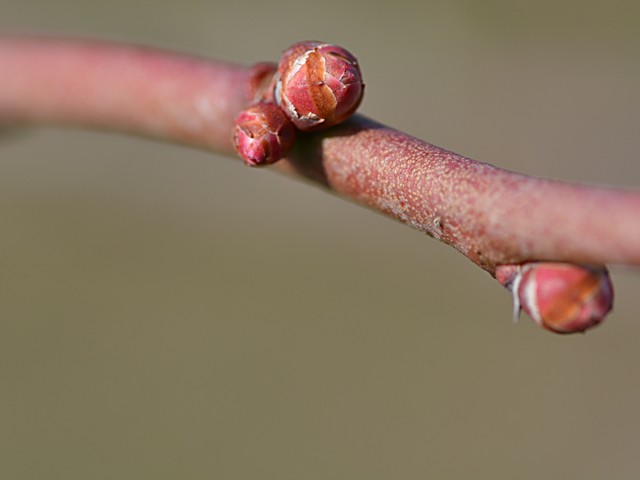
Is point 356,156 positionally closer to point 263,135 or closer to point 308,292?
point 263,135

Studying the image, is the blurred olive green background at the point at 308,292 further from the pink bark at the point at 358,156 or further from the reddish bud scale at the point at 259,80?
the reddish bud scale at the point at 259,80

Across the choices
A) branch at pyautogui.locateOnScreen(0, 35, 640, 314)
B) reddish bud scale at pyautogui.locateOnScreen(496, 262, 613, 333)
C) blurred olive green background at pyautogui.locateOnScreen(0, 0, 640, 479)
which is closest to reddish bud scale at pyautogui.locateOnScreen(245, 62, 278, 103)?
branch at pyautogui.locateOnScreen(0, 35, 640, 314)

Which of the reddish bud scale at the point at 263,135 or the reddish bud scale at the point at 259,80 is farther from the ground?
the reddish bud scale at the point at 259,80

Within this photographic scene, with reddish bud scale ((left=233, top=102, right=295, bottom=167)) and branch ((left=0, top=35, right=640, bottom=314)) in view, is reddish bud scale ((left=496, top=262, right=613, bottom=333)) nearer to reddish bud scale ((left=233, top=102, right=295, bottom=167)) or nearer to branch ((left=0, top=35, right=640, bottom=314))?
branch ((left=0, top=35, right=640, bottom=314))

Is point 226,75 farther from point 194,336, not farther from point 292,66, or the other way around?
point 194,336

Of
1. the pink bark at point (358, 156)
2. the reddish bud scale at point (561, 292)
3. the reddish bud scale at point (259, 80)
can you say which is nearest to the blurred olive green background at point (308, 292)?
the pink bark at point (358, 156)

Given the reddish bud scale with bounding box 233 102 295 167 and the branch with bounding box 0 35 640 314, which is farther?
the reddish bud scale with bounding box 233 102 295 167

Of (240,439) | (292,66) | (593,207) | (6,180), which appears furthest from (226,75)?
(6,180)
